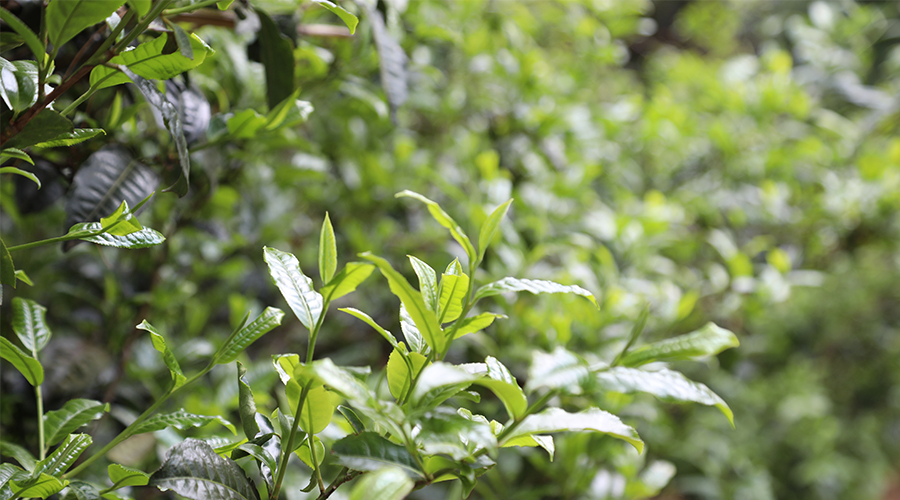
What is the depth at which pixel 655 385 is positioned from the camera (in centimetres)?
35

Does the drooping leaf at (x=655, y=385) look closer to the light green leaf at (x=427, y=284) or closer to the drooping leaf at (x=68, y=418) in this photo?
the light green leaf at (x=427, y=284)

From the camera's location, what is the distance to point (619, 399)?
2.63 ft

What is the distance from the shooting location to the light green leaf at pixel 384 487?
294 mm

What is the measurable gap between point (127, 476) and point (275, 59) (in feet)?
1.40

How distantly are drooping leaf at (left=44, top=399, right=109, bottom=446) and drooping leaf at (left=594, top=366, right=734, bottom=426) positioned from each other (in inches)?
18.0

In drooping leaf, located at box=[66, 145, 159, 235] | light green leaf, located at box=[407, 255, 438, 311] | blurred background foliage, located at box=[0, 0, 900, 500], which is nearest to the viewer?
light green leaf, located at box=[407, 255, 438, 311]

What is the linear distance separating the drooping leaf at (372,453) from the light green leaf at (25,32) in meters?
0.33

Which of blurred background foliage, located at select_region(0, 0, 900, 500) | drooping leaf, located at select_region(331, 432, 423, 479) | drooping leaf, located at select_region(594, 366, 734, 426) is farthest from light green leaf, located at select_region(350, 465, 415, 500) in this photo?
blurred background foliage, located at select_region(0, 0, 900, 500)

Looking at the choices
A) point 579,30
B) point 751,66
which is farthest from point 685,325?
point 751,66

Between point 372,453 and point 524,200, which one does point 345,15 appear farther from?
point 524,200

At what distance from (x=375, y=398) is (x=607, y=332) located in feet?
2.31

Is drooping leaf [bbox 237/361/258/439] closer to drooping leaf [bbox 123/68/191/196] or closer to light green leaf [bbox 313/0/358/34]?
drooping leaf [bbox 123/68/191/196]

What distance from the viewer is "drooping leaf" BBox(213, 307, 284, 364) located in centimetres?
40

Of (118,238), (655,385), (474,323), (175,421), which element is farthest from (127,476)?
(655,385)
